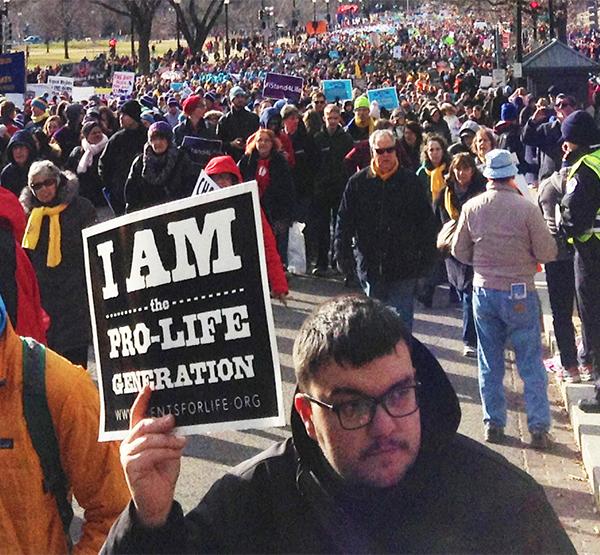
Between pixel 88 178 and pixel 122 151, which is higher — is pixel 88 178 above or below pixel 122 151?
below

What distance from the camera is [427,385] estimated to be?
2.31 metres

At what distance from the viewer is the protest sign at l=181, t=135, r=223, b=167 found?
1205 centimetres

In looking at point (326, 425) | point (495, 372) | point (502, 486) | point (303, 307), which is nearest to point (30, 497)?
point (326, 425)

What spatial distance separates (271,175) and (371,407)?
8.65 meters

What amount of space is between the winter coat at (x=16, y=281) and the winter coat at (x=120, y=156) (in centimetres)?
704

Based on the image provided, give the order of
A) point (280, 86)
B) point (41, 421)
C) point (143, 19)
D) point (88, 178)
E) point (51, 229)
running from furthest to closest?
point (143, 19)
point (280, 86)
point (88, 178)
point (51, 229)
point (41, 421)

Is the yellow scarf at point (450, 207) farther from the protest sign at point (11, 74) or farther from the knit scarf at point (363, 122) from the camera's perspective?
the protest sign at point (11, 74)

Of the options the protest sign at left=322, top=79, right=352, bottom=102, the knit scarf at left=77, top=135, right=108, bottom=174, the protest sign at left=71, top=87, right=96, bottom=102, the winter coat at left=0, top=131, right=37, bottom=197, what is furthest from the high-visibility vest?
the protest sign at left=71, top=87, right=96, bottom=102

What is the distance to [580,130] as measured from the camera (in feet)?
23.5

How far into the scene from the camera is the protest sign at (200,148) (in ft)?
39.5

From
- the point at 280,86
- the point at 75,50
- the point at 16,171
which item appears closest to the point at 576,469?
the point at 16,171

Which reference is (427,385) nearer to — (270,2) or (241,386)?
(241,386)

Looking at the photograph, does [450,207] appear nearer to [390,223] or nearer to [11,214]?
[390,223]

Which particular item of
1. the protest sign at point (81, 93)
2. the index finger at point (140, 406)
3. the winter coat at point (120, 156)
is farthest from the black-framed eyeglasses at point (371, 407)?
the protest sign at point (81, 93)
